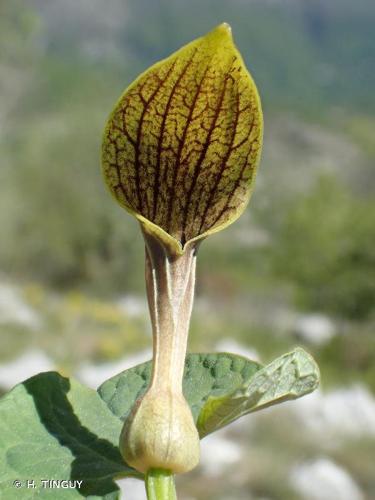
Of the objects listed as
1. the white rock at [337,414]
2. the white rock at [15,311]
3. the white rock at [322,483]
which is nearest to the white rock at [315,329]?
the white rock at [337,414]

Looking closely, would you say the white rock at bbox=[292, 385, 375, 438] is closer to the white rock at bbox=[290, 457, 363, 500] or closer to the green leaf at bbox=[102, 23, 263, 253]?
the white rock at bbox=[290, 457, 363, 500]

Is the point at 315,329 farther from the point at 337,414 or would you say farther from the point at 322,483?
the point at 322,483

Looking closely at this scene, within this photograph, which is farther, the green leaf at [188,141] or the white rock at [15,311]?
the white rock at [15,311]

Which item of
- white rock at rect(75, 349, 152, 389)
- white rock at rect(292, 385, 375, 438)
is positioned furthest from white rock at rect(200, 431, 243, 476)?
white rock at rect(292, 385, 375, 438)

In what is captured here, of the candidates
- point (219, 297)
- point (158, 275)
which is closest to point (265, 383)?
point (158, 275)

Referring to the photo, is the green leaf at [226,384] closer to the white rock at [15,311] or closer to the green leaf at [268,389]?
the green leaf at [268,389]
